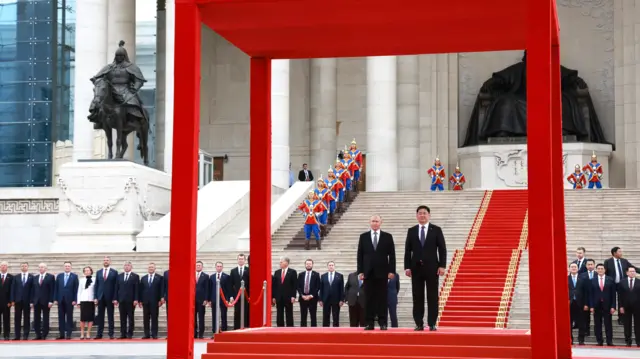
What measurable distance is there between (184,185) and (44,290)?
1132cm

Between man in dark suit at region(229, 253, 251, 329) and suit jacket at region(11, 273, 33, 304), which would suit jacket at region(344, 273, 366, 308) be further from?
suit jacket at region(11, 273, 33, 304)

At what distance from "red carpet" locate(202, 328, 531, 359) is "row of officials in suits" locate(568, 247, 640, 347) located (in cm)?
778

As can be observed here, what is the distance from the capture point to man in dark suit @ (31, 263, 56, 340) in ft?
72.2

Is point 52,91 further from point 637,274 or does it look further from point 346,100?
point 637,274

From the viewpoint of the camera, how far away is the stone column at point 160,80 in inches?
1668

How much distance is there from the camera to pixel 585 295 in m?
20.0

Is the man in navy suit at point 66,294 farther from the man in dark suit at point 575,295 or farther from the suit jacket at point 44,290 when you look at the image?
the man in dark suit at point 575,295

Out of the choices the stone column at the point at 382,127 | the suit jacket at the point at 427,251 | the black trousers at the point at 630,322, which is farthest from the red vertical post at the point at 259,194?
the stone column at the point at 382,127

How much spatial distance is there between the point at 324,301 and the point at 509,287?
3.80m

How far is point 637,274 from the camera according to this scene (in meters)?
20.3

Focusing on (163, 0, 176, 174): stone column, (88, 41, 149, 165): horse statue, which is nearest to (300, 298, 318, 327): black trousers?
(88, 41, 149, 165): horse statue

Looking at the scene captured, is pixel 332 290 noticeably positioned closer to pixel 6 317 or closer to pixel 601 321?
pixel 601 321

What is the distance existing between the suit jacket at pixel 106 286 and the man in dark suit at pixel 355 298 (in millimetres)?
4701

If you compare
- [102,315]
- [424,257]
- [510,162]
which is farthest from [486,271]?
[510,162]
